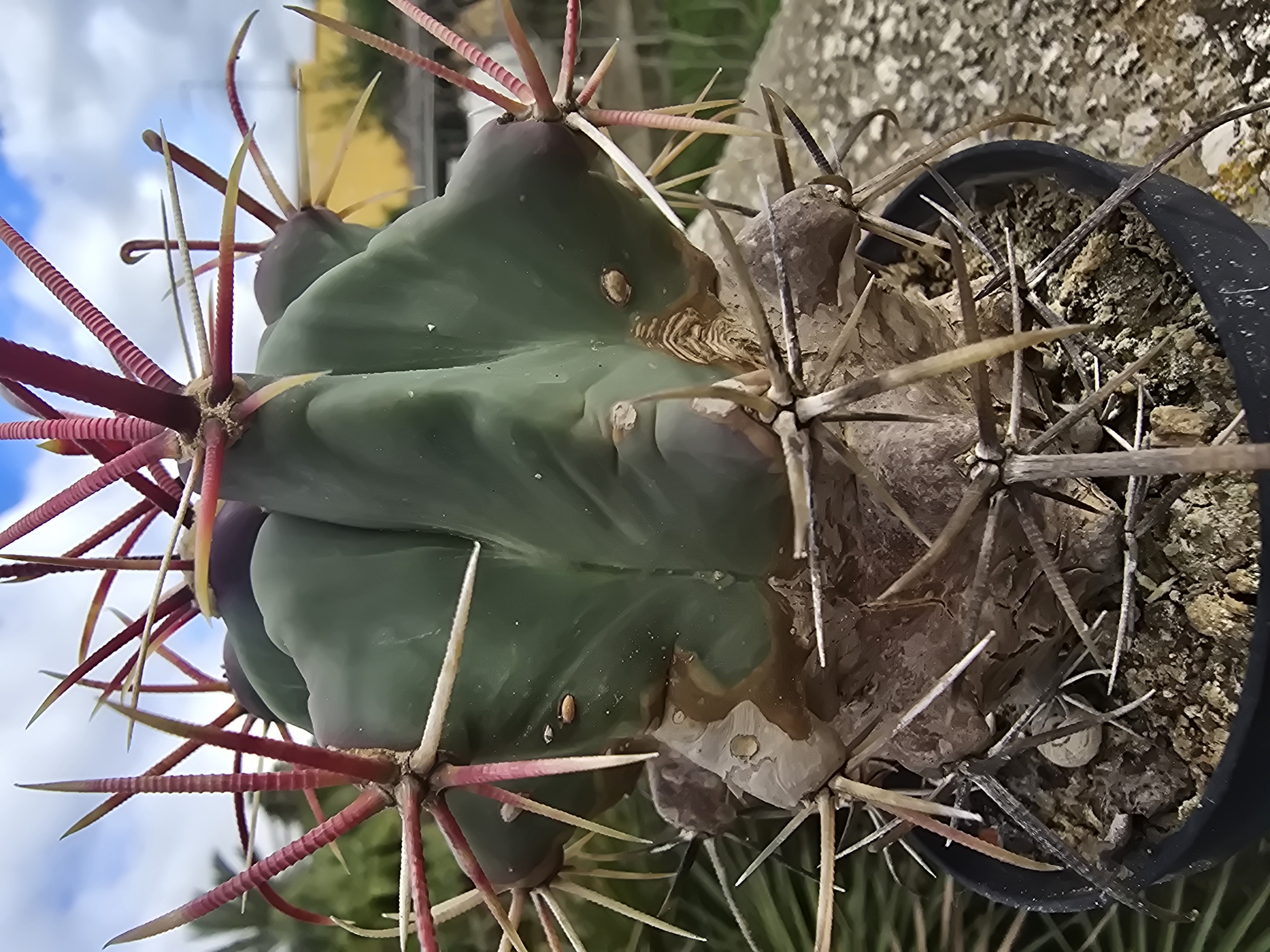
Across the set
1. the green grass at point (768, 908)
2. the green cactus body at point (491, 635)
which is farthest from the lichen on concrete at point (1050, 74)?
the green grass at point (768, 908)

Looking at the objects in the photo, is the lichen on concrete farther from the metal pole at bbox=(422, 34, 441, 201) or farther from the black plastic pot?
the metal pole at bbox=(422, 34, 441, 201)

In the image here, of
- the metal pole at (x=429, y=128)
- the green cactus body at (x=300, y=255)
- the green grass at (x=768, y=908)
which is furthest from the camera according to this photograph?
the metal pole at (x=429, y=128)

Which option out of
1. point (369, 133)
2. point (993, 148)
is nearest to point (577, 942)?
point (993, 148)

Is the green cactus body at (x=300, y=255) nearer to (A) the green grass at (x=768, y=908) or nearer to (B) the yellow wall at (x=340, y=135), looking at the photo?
(A) the green grass at (x=768, y=908)

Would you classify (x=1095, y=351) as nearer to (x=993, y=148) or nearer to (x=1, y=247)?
(x=993, y=148)

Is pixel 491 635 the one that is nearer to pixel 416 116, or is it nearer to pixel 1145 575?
pixel 1145 575

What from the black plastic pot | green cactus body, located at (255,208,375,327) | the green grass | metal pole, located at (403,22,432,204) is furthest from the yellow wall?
the black plastic pot
